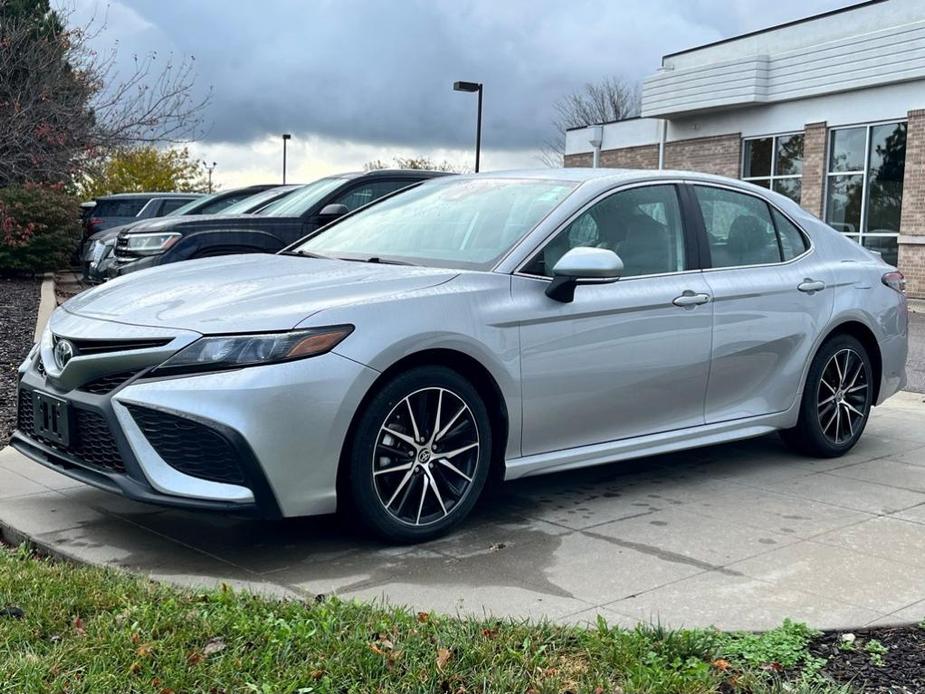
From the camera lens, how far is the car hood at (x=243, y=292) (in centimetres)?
404

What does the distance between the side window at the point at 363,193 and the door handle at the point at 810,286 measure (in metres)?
4.92

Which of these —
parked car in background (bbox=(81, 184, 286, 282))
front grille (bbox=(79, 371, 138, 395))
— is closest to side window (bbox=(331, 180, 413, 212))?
parked car in background (bbox=(81, 184, 286, 282))

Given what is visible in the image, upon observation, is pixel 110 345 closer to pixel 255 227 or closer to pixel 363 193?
pixel 255 227

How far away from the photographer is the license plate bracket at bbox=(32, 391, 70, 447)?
4215mm

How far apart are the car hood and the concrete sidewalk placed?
3.09ft

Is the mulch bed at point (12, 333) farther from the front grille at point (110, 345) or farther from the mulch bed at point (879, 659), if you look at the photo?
the mulch bed at point (879, 659)

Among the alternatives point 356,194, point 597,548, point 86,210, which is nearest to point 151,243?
point 356,194

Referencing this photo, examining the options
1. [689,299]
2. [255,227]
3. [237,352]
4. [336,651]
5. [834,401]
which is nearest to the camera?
[336,651]

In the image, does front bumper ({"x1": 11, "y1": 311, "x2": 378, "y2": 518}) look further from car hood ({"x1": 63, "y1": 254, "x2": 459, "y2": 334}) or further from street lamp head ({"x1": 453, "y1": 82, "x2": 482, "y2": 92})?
street lamp head ({"x1": 453, "y1": 82, "x2": 482, "y2": 92})

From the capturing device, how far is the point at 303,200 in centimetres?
1000

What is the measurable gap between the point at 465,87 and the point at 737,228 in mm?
22970

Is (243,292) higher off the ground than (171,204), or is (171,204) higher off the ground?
(171,204)

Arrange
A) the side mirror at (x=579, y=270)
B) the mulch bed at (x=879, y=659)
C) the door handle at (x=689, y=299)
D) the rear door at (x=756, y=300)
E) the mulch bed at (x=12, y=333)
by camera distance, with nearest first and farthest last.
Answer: the mulch bed at (x=879, y=659), the side mirror at (x=579, y=270), the door handle at (x=689, y=299), the rear door at (x=756, y=300), the mulch bed at (x=12, y=333)

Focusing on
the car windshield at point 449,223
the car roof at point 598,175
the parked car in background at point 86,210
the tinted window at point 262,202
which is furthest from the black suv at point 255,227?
the parked car in background at point 86,210
